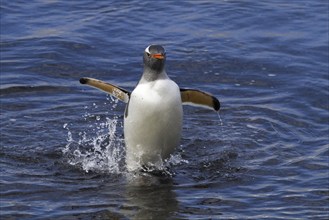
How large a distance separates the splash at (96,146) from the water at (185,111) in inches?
0.7

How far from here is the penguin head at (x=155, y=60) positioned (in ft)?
31.4

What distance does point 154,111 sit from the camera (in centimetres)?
957

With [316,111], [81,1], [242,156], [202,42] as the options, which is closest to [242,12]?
[202,42]

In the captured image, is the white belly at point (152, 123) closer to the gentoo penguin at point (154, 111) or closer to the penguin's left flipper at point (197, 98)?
the gentoo penguin at point (154, 111)

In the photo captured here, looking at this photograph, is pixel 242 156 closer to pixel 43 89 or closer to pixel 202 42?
pixel 43 89

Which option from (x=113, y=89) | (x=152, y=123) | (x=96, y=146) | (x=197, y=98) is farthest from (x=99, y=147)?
(x=197, y=98)

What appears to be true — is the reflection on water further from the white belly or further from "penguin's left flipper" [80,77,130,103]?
"penguin's left flipper" [80,77,130,103]

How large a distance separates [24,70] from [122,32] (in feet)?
7.65

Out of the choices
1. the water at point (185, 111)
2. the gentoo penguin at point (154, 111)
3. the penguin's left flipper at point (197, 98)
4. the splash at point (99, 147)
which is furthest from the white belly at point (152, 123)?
the penguin's left flipper at point (197, 98)

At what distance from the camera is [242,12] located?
15.6 m

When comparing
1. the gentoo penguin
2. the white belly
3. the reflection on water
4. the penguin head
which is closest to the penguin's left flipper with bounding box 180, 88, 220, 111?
the gentoo penguin

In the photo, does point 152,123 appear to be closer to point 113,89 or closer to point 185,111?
point 113,89

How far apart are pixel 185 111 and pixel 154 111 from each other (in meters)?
2.20

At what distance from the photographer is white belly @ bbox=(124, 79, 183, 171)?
31.3ft
